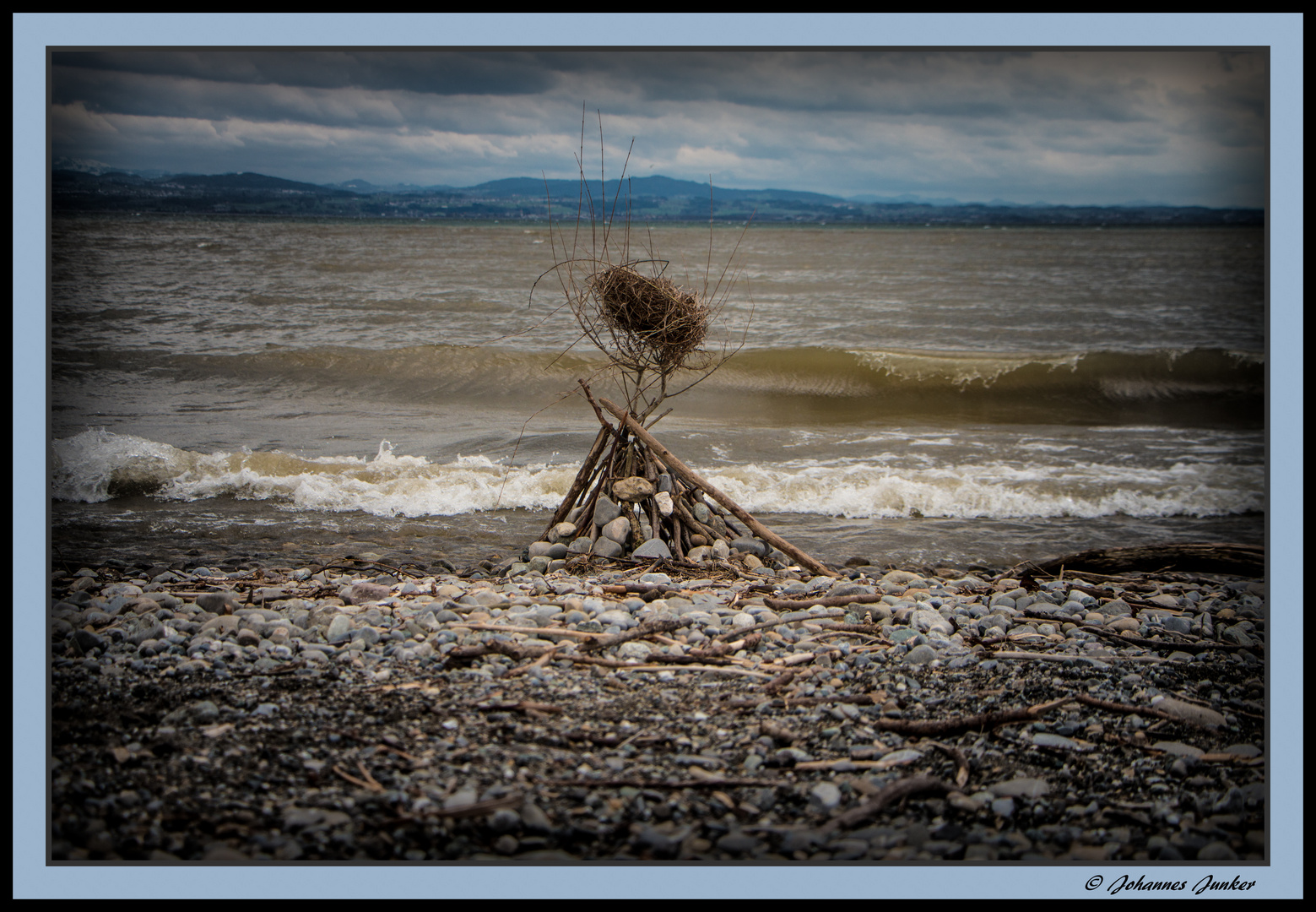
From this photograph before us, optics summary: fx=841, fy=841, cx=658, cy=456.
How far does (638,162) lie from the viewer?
4836 millimetres

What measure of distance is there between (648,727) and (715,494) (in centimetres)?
214

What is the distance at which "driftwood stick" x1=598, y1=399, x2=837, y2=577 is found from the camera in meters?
4.36

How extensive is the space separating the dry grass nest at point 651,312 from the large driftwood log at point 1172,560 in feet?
7.09

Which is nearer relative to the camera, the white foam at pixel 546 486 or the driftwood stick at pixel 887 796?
the driftwood stick at pixel 887 796

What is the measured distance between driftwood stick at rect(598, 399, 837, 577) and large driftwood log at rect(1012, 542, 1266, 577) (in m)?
1.16

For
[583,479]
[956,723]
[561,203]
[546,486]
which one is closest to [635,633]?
[956,723]

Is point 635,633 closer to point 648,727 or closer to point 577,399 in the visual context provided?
point 648,727

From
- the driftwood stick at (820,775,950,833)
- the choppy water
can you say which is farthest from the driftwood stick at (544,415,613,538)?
the driftwood stick at (820,775,950,833)

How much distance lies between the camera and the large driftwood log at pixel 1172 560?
4.03 metres

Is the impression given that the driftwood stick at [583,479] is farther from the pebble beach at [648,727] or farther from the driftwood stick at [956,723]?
the driftwood stick at [956,723]

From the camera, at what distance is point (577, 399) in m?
10.0

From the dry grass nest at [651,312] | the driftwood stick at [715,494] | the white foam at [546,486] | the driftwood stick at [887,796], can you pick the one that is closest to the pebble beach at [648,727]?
the driftwood stick at [887,796]

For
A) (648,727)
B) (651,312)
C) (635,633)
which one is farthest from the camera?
(651,312)

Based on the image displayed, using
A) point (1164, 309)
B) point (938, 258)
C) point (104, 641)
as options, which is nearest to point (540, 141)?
point (104, 641)
